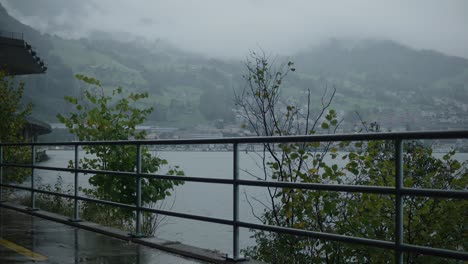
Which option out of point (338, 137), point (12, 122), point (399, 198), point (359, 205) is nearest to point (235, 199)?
point (359, 205)

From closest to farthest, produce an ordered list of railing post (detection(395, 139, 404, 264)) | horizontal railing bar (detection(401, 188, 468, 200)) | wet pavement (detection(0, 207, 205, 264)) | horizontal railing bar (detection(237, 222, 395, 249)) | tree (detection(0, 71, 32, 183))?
1. horizontal railing bar (detection(401, 188, 468, 200))
2. railing post (detection(395, 139, 404, 264))
3. horizontal railing bar (detection(237, 222, 395, 249))
4. wet pavement (detection(0, 207, 205, 264))
5. tree (detection(0, 71, 32, 183))

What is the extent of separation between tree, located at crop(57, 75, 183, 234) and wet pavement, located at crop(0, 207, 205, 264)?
1.82m

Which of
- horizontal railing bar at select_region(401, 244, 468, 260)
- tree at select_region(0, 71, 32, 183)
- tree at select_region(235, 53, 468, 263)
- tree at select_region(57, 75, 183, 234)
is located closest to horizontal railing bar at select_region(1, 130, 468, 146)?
horizontal railing bar at select_region(401, 244, 468, 260)

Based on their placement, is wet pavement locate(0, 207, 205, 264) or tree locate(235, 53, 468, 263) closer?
tree locate(235, 53, 468, 263)

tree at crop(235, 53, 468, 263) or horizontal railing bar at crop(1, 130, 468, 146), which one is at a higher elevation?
horizontal railing bar at crop(1, 130, 468, 146)

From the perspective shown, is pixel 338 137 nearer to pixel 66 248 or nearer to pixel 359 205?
pixel 359 205

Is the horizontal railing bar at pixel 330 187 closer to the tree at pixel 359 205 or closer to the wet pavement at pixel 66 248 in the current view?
the tree at pixel 359 205

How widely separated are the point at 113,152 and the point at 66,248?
4929 millimetres

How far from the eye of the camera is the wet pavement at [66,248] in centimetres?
699

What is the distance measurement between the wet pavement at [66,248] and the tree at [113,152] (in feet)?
5.99

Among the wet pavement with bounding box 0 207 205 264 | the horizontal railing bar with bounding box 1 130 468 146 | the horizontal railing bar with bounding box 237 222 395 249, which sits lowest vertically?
the wet pavement with bounding box 0 207 205 264

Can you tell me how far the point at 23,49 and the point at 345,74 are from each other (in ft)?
249

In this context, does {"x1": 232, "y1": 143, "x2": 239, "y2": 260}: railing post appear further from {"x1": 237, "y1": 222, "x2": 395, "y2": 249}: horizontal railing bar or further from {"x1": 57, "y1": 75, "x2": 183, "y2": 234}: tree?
{"x1": 57, "y1": 75, "x2": 183, "y2": 234}: tree

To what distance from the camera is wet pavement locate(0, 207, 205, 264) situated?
6.99 metres
